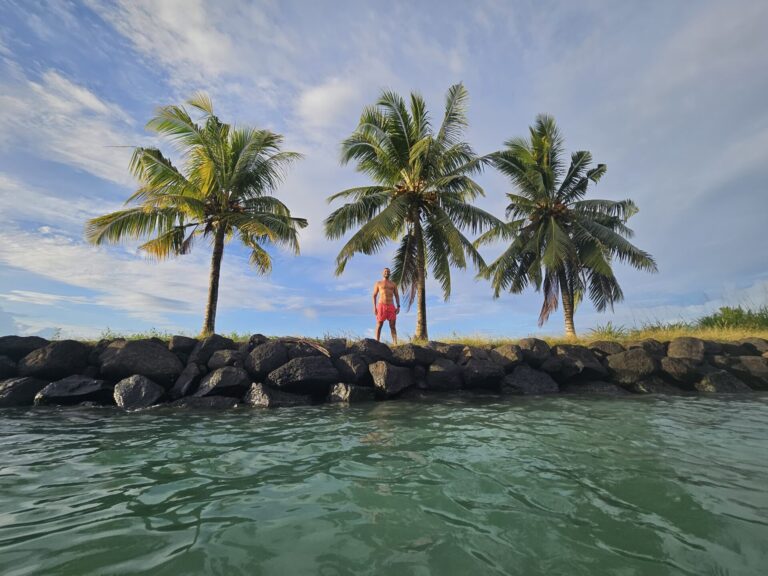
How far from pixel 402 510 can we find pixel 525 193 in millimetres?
18096

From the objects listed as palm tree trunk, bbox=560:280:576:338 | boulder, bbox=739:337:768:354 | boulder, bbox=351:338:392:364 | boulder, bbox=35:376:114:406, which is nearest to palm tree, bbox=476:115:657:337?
palm tree trunk, bbox=560:280:576:338

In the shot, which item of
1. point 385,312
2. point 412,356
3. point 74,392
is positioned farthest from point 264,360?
point 385,312

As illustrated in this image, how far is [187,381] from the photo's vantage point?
7.61 meters

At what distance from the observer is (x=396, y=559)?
79.3 inches

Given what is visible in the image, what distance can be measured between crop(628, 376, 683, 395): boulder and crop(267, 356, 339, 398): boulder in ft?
23.8

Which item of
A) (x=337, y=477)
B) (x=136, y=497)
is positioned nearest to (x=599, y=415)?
(x=337, y=477)

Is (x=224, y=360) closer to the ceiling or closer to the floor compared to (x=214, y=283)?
closer to the floor

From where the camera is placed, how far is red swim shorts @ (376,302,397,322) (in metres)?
11.4

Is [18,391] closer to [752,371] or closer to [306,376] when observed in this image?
[306,376]

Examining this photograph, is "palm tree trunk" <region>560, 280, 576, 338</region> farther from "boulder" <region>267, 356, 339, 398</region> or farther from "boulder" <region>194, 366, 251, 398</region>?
"boulder" <region>194, 366, 251, 398</region>

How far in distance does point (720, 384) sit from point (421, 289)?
865 centimetres

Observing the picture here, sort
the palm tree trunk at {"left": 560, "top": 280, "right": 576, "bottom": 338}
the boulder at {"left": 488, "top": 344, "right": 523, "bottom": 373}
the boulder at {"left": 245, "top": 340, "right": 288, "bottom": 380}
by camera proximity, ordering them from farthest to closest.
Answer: the palm tree trunk at {"left": 560, "top": 280, "right": 576, "bottom": 338} < the boulder at {"left": 488, "top": 344, "right": 523, "bottom": 373} < the boulder at {"left": 245, "top": 340, "right": 288, "bottom": 380}

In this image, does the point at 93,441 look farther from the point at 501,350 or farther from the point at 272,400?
the point at 501,350

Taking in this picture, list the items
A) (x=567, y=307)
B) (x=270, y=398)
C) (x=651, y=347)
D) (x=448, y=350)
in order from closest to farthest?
(x=270, y=398) → (x=448, y=350) → (x=651, y=347) → (x=567, y=307)
